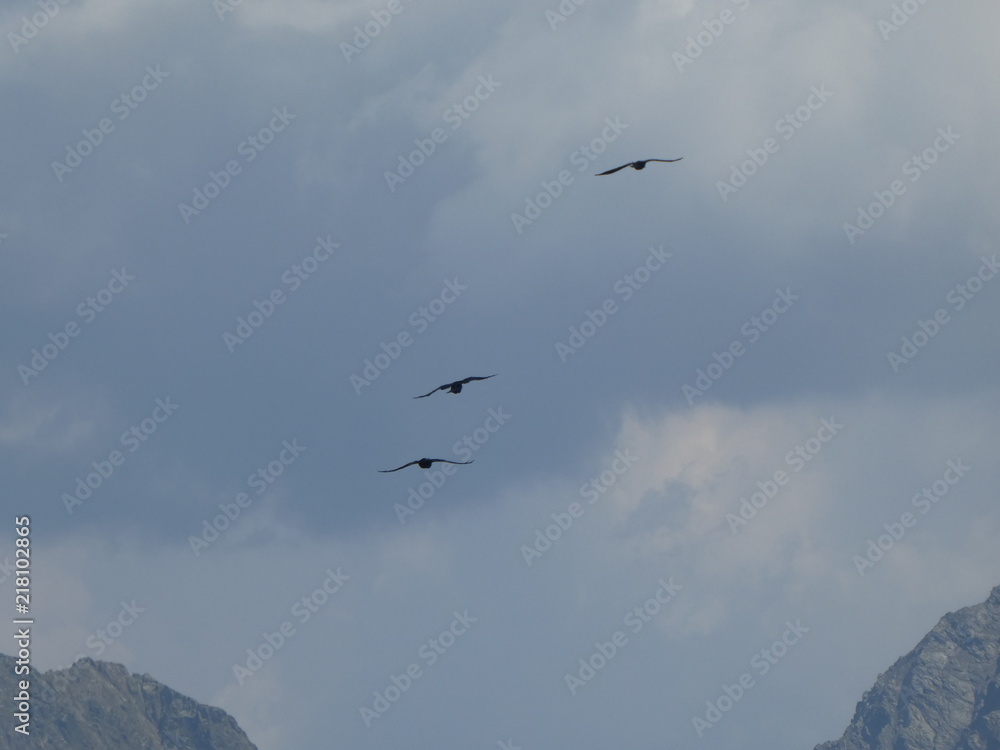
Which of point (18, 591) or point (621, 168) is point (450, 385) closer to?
point (621, 168)

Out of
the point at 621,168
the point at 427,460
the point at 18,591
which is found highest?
the point at 621,168

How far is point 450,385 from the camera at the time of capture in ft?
429

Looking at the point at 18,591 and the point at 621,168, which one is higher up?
the point at 621,168

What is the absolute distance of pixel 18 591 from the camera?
19675 centimetres

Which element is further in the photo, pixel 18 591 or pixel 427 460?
pixel 18 591

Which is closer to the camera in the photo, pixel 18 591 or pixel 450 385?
pixel 450 385

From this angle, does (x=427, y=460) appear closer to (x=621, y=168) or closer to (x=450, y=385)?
(x=450, y=385)

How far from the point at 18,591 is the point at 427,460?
89627 mm

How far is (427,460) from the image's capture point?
127750 millimetres

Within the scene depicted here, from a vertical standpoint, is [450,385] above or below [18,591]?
above

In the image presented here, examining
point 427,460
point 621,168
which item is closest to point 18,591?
point 427,460

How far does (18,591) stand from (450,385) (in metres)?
89.9

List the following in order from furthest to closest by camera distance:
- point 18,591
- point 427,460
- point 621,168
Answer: point 18,591 → point 427,460 → point 621,168

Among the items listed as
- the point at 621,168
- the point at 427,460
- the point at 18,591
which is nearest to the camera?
the point at 621,168
